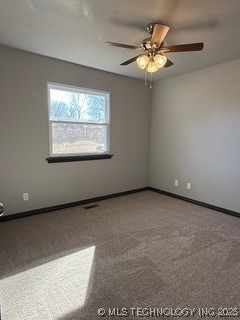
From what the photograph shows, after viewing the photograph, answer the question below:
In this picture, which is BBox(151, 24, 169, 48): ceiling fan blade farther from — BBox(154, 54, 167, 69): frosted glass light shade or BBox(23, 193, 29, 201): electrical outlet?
BBox(23, 193, 29, 201): electrical outlet

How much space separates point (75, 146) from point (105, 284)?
238cm

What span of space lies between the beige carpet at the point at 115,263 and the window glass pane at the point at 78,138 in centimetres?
112

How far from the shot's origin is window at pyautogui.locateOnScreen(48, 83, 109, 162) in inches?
132

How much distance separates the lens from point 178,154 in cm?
410

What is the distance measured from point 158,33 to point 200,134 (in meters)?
2.15

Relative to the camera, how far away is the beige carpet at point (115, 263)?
1.59 metres

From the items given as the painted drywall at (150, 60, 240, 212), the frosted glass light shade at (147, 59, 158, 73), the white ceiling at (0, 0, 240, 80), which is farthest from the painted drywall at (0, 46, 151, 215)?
the frosted glass light shade at (147, 59, 158, 73)

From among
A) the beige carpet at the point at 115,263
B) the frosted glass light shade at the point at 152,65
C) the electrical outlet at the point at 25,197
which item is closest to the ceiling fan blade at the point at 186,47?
the frosted glass light shade at the point at 152,65

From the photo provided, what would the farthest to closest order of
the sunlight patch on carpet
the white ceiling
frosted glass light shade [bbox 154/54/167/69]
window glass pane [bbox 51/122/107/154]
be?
window glass pane [bbox 51/122/107/154] < frosted glass light shade [bbox 154/54/167/69] < the white ceiling < the sunlight patch on carpet

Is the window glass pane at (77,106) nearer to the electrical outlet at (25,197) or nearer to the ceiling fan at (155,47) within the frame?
the electrical outlet at (25,197)

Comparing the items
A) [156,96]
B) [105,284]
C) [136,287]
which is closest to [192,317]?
[136,287]

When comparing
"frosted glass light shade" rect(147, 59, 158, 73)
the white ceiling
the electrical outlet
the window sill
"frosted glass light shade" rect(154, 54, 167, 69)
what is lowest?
the electrical outlet

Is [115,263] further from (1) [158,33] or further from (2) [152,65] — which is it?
(1) [158,33]

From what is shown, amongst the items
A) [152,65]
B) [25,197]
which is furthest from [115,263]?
[152,65]
